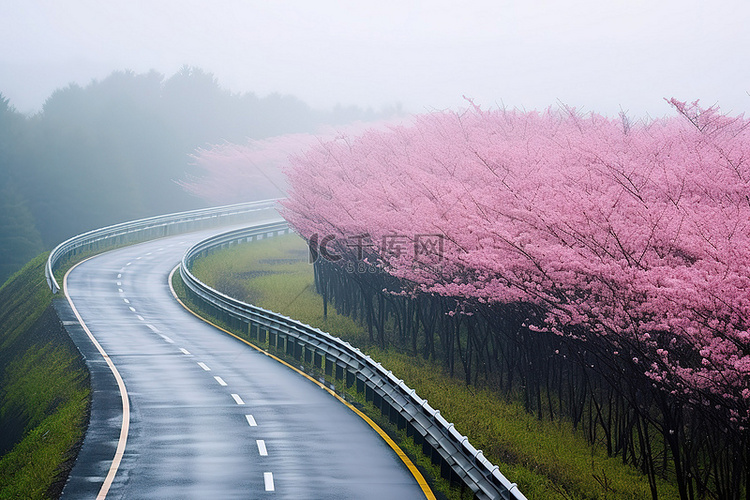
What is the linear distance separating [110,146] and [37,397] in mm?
73750

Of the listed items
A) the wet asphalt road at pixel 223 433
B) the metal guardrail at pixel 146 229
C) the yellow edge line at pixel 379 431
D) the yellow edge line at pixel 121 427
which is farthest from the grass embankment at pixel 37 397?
the yellow edge line at pixel 379 431

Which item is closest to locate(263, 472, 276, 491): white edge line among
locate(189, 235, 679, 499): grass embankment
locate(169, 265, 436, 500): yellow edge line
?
locate(169, 265, 436, 500): yellow edge line

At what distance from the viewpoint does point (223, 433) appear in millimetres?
16750

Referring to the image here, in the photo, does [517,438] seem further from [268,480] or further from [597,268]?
[268,480]

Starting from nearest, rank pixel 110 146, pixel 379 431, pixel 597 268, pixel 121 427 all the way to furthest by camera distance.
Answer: pixel 597 268 < pixel 121 427 < pixel 379 431 < pixel 110 146

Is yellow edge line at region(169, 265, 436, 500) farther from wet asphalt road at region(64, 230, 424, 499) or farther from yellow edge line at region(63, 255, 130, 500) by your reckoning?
yellow edge line at region(63, 255, 130, 500)

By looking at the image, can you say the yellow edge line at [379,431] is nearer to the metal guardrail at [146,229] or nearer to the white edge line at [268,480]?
the white edge line at [268,480]

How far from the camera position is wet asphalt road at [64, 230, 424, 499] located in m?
13.2

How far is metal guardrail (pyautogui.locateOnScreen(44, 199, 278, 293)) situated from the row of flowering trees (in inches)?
768

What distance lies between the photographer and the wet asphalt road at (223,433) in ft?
43.4

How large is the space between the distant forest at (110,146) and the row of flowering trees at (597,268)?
2244 inches

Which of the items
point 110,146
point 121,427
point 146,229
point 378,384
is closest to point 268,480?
point 121,427

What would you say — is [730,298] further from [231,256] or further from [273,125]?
[273,125]

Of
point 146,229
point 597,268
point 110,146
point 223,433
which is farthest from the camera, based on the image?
point 110,146
